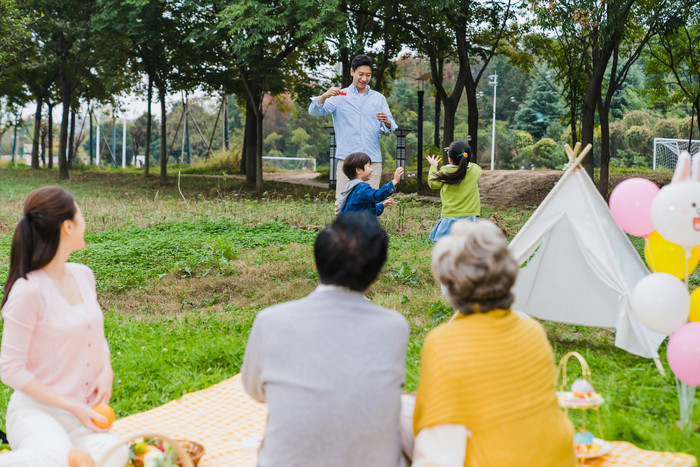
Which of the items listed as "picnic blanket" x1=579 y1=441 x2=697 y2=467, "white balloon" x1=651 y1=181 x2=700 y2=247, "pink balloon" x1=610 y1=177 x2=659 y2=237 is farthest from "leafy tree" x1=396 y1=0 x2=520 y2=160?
"picnic blanket" x1=579 y1=441 x2=697 y2=467

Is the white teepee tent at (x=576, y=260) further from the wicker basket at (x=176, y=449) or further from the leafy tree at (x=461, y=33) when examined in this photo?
the leafy tree at (x=461, y=33)

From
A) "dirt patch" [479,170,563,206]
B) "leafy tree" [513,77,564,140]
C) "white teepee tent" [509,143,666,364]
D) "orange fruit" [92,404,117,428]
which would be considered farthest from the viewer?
"leafy tree" [513,77,564,140]

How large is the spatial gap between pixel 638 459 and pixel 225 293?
200 inches

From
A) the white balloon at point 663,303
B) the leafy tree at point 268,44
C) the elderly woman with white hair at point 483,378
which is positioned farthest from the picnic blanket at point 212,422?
the leafy tree at point 268,44

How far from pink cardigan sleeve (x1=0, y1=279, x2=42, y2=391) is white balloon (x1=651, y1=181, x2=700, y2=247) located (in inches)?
116

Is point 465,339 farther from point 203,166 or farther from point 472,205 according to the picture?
point 203,166

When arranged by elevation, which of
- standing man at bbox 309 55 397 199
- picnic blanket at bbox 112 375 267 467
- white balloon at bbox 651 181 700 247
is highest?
standing man at bbox 309 55 397 199

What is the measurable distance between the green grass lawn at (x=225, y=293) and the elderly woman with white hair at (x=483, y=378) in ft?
5.01

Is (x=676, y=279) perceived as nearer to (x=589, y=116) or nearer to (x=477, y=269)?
(x=477, y=269)

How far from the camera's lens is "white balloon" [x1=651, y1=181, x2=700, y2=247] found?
135 inches

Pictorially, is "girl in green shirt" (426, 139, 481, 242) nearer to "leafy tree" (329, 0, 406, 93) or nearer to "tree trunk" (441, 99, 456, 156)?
"leafy tree" (329, 0, 406, 93)

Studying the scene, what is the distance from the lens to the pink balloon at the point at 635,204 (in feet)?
13.0

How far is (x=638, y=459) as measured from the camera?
339cm

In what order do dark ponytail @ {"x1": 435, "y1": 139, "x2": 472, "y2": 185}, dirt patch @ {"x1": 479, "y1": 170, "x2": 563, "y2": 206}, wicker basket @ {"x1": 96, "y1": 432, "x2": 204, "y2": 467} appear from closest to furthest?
wicker basket @ {"x1": 96, "y1": 432, "x2": 204, "y2": 467}, dark ponytail @ {"x1": 435, "y1": 139, "x2": 472, "y2": 185}, dirt patch @ {"x1": 479, "y1": 170, "x2": 563, "y2": 206}
